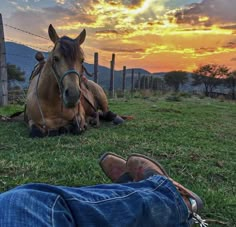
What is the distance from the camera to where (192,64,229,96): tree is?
127ft

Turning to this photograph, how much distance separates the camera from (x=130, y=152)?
3184mm

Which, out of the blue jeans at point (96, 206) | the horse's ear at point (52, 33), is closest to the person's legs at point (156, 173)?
the blue jeans at point (96, 206)

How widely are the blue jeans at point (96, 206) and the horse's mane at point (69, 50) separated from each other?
8.19 ft

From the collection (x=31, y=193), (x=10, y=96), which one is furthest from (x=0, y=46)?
(x=31, y=193)

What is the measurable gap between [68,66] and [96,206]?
2657mm

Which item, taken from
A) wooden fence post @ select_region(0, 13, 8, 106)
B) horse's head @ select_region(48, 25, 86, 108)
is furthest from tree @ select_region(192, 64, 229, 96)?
horse's head @ select_region(48, 25, 86, 108)

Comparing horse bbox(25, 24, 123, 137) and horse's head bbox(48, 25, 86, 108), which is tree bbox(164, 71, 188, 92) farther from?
horse's head bbox(48, 25, 86, 108)

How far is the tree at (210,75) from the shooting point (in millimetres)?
38562

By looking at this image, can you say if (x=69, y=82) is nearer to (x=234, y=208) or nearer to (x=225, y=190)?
(x=225, y=190)

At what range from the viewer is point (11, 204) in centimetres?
94

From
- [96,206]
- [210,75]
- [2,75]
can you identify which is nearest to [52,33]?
[96,206]

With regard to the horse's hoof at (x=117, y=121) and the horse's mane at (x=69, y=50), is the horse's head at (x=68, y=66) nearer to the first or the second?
the horse's mane at (x=69, y=50)

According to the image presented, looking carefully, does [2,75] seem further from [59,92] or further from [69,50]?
[69,50]

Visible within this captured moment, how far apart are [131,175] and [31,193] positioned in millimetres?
780
